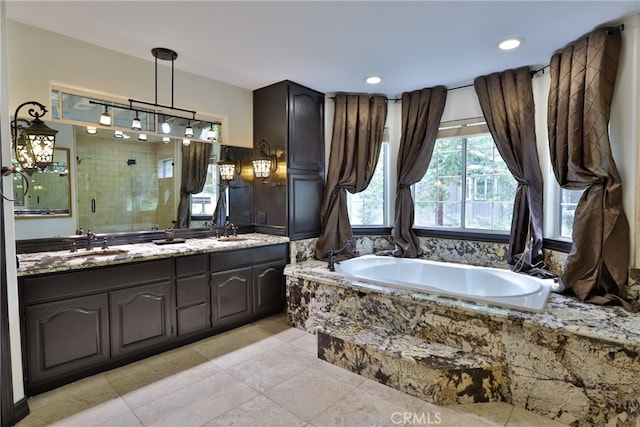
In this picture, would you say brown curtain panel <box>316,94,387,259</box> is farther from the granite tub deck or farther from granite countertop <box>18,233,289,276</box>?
the granite tub deck

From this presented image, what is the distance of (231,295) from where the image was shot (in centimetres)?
308

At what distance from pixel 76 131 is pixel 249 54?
61.3 inches

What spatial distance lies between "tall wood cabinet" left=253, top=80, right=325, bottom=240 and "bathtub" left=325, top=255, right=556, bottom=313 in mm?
753

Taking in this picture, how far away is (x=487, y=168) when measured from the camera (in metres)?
3.50

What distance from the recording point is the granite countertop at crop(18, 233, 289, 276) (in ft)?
6.88

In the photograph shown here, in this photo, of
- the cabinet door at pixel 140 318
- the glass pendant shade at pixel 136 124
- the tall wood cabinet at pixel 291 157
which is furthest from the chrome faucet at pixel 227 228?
the glass pendant shade at pixel 136 124

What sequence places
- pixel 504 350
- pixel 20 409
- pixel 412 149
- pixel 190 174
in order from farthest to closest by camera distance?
pixel 412 149 → pixel 190 174 → pixel 504 350 → pixel 20 409

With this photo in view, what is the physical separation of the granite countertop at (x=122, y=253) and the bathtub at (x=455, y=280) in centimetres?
96

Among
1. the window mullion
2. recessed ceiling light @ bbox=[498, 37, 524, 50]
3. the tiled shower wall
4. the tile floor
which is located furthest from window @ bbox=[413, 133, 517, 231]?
the tiled shower wall

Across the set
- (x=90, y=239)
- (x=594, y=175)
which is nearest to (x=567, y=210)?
(x=594, y=175)

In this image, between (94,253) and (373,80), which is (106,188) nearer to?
(94,253)

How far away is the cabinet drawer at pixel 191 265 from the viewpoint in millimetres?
2704

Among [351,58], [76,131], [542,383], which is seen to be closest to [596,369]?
[542,383]

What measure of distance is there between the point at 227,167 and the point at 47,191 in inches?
63.6
